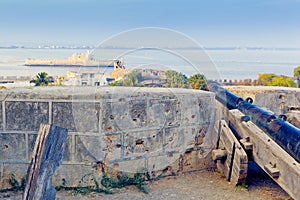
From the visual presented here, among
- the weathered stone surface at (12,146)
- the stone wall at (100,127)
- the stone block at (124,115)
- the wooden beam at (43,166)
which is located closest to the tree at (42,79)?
the stone wall at (100,127)

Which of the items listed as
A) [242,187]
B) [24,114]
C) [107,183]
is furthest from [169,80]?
[24,114]

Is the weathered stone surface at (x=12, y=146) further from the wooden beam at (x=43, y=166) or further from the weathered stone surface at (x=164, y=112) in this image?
the wooden beam at (x=43, y=166)

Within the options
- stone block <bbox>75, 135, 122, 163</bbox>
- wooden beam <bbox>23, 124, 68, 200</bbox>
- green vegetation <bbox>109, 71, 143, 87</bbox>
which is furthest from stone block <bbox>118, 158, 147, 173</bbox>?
wooden beam <bbox>23, 124, 68, 200</bbox>

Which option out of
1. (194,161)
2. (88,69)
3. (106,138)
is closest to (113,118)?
(106,138)

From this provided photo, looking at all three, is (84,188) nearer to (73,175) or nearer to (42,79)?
(73,175)

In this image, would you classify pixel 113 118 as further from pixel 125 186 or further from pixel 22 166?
pixel 22 166

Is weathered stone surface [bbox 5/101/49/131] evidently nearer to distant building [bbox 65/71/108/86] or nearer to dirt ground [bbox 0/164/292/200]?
distant building [bbox 65/71/108/86]
